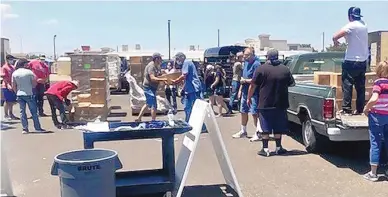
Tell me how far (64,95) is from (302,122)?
615 centimetres

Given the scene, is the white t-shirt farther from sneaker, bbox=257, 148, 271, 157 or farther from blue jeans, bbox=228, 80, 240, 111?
blue jeans, bbox=228, 80, 240, 111

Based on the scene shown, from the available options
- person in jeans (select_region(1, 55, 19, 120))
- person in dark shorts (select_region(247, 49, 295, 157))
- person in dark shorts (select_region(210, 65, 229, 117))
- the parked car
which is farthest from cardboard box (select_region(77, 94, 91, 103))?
person in dark shorts (select_region(247, 49, 295, 157))

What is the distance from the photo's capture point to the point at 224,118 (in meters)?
13.2

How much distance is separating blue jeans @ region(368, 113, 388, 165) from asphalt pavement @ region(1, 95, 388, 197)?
0.40 m

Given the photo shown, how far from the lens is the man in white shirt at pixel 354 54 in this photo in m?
7.27

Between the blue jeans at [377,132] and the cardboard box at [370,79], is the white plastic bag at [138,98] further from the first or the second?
the blue jeans at [377,132]

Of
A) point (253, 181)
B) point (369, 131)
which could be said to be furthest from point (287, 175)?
point (369, 131)

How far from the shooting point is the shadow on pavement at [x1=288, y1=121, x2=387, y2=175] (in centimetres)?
715

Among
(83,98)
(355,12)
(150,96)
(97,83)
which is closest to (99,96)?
(97,83)

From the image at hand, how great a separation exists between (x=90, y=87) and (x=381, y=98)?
8.56 meters

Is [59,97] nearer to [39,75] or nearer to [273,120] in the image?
[39,75]

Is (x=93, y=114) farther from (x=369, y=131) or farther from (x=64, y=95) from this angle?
(x=369, y=131)

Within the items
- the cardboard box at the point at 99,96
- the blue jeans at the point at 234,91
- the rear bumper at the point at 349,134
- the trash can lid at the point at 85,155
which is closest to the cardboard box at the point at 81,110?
the cardboard box at the point at 99,96

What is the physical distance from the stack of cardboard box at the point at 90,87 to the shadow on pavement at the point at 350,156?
579 centimetres
